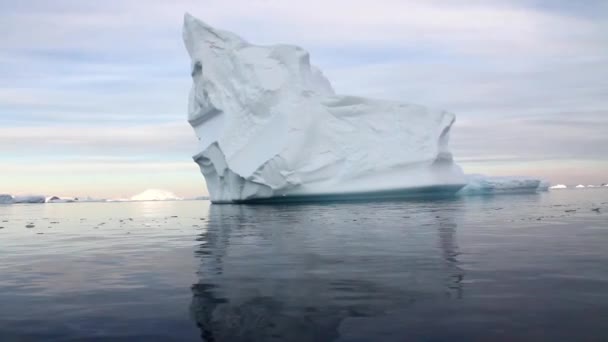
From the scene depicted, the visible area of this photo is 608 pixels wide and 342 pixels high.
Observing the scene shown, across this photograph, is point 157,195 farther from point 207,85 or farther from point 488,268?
point 488,268

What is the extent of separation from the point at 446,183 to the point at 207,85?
1587cm

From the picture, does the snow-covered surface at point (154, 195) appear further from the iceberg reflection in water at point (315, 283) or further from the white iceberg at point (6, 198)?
the iceberg reflection in water at point (315, 283)

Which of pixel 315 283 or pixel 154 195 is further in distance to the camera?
pixel 154 195

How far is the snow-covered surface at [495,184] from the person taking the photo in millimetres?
42875

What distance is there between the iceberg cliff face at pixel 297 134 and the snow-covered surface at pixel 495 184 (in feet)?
30.8

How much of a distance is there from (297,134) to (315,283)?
24.7 m

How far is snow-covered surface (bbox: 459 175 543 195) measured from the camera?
1688 inches

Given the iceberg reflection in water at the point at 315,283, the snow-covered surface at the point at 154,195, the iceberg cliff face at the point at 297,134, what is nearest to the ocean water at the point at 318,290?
the iceberg reflection in water at the point at 315,283

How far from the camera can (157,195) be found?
104500 mm

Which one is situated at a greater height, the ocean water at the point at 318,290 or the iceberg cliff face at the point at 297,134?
the iceberg cliff face at the point at 297,134

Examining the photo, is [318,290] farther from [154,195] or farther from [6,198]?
[154,195]

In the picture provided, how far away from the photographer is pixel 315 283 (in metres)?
6.48

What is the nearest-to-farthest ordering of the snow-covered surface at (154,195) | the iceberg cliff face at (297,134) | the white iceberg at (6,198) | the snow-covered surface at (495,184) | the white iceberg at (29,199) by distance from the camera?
the iceberg cliff face at (297,134) < the snow-covered surface at (495,184) < the white iceberg at (6,198) < the white iceberg at (29,199) < the snow-covered surface at (154,195)

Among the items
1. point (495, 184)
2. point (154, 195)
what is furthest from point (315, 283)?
point (154, 195)
